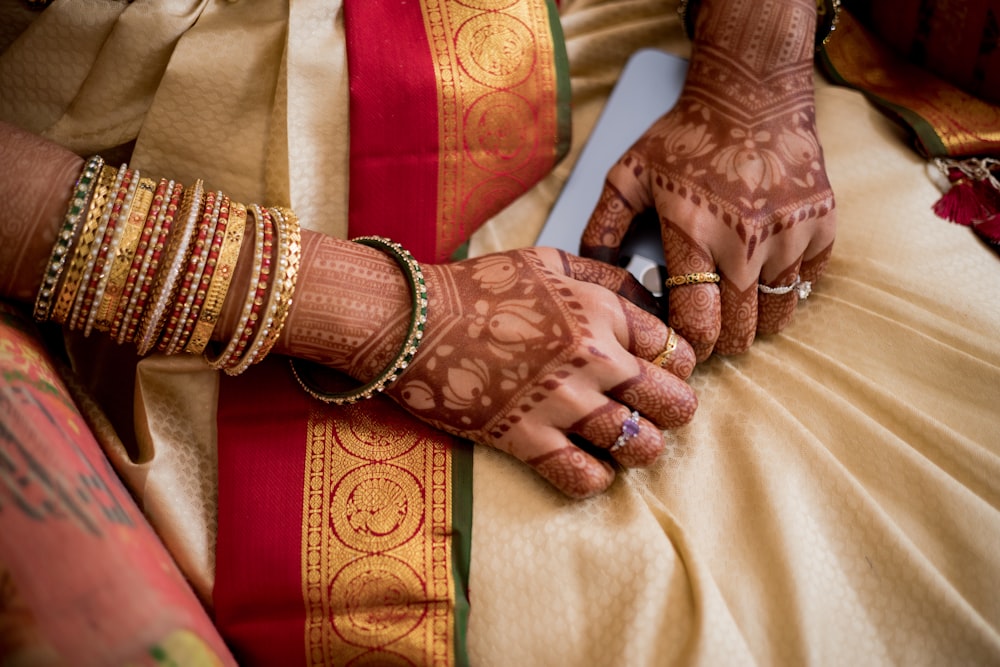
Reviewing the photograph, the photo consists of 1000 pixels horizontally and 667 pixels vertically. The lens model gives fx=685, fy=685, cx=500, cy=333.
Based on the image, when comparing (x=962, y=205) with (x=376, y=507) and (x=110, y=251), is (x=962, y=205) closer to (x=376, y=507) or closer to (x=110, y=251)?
(x=376, y=507)

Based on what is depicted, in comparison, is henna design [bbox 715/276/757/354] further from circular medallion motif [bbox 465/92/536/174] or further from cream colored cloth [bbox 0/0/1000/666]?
circular medallion motif [bbox 465/92/536/174]

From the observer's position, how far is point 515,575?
611 mm

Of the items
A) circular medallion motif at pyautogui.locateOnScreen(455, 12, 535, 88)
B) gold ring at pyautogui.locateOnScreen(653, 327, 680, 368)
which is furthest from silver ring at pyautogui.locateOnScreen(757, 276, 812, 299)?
circular medallion motif at pyautogui.locateOnScreen(455, 12, 535, 88)

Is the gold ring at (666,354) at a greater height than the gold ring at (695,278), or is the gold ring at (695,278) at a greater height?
the gold ring at (695,278)

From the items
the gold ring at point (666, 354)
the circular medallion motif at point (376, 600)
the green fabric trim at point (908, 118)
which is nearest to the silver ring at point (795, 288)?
the gold ring at point (666, 354)

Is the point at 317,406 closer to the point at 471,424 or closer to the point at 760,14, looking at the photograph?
the point at 471,424

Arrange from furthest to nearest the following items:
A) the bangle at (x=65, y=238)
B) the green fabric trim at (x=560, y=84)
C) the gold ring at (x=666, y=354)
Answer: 1. the green fabric trim at (x=560, y=84)
2. the gold ring at (x=666, y=354)
3. the bangle at (x=65, y=238)

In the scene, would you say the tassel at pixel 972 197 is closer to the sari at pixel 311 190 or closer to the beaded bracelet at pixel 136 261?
the sari at pixel 311 190

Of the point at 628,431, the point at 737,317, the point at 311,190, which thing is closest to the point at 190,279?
the point at 311,190

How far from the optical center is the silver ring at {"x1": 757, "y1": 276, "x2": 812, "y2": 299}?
740 millimetres

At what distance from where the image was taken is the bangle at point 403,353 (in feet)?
2.09

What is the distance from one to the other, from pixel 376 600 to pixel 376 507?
8 centimetres

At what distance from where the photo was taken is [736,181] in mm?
744

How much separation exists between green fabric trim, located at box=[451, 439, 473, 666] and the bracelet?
2.01 ft
